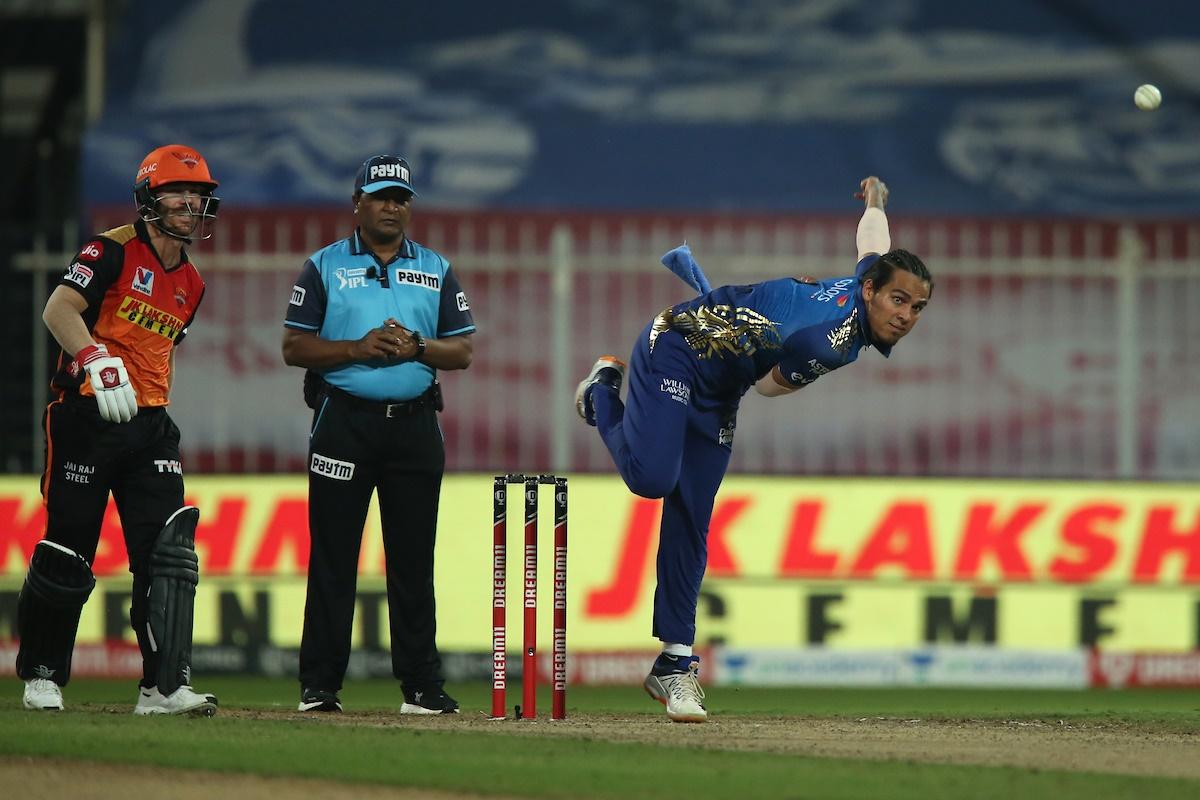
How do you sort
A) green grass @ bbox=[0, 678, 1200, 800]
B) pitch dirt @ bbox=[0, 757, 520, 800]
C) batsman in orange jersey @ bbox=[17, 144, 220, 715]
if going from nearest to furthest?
pitch dirt @ bbox=[0, 757, 520, 800] < green grass @ bbox=[0, 678, 1200, 800] < batsman in orange jersey @ bbox=[17, 144, 220, 715]

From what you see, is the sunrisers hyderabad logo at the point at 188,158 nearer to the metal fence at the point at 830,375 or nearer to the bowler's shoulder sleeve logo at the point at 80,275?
the bowler's shoulder sleeve logo at the point at 80,275

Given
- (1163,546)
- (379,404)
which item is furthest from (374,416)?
(1163,546)

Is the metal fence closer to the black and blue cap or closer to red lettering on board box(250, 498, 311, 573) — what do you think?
red lettering on board box(250, 498, 311, 573)

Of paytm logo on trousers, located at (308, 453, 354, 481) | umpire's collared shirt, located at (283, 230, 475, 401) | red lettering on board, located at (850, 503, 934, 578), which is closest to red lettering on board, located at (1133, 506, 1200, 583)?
red lettering on board, located at (850, 503, 934, 578)

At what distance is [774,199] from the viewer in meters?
17.8

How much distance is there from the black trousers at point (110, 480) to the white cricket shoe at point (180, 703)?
0.34ft

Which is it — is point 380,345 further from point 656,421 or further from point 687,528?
point 687,528

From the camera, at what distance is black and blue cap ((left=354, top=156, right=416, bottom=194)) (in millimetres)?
7625

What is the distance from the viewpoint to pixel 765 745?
701 centimetres

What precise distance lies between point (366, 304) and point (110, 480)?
1185 millimetres

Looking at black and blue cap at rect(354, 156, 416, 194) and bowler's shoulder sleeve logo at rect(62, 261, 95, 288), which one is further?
black and blue cap at rect(354, 156, 416, 194)

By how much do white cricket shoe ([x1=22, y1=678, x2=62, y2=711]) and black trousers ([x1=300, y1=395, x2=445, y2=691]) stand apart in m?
0.96

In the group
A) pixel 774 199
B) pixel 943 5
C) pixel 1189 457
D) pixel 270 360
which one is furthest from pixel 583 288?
pixel 943 5

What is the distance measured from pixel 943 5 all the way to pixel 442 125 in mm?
5061
